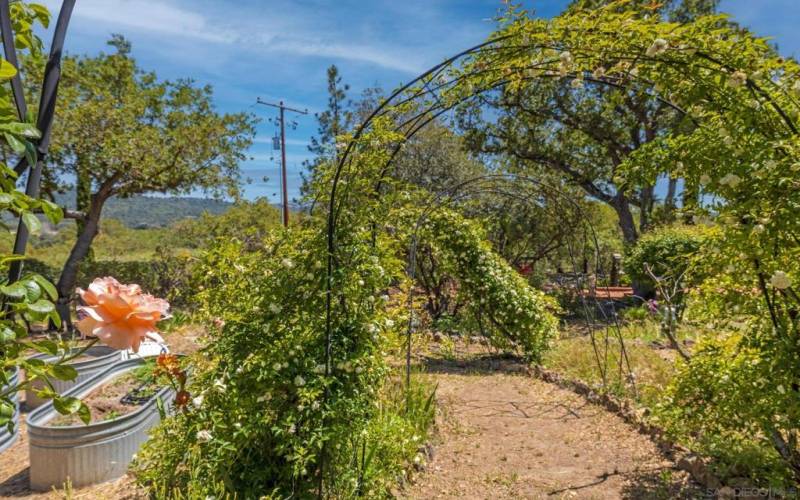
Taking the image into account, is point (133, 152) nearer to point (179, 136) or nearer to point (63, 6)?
point (179, 136)

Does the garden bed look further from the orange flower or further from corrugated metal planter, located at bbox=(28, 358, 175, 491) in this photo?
the orange flower

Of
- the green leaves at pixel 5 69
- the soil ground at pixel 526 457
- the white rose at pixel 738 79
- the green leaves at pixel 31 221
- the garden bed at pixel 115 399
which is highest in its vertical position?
the white rose at pixel 738 79

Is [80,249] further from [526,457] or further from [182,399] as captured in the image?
[526,457]

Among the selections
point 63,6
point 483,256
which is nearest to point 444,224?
point 483,256

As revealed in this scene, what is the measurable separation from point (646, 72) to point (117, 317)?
244cm

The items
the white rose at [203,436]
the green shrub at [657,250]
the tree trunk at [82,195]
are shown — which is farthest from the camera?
the tree trunk at [82,195]

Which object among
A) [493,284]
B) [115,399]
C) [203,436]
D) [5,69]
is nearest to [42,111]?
[5,69]

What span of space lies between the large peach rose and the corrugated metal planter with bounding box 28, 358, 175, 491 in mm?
2255

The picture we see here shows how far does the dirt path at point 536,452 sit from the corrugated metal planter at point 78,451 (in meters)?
1.76

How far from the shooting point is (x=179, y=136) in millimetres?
9062

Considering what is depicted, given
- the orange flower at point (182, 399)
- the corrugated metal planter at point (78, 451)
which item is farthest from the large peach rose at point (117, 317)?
the corrugated metal planter at point (78, 451)

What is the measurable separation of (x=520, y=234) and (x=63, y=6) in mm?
10768

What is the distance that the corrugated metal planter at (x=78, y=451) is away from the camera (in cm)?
284

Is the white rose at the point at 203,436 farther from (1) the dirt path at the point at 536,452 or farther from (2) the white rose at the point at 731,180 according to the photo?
(2) the white rose at the point at 731,180
